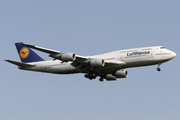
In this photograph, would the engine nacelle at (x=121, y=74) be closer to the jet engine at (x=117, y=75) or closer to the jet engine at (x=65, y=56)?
the jet engine at (x=117, y=75)

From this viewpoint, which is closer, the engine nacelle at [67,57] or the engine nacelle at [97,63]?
the engine nacelle at [67,57]

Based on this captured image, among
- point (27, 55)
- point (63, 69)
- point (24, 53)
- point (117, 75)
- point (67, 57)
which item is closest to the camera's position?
point (67, 57)

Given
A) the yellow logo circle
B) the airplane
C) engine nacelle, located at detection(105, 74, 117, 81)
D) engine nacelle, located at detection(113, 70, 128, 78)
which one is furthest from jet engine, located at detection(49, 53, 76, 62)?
the yellow logo circle

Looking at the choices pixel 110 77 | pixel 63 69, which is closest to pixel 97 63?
pixel 63 69

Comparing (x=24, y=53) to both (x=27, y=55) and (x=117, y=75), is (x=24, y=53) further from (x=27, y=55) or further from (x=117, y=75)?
(x=117, y=75)

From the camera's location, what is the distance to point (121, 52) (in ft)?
161

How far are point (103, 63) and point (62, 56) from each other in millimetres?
6679

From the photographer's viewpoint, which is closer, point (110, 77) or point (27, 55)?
point (110, 77)

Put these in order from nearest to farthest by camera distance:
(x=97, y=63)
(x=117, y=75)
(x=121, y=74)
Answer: (x=97, y=63)
(x=121, y=74)
(x=117, y=75)

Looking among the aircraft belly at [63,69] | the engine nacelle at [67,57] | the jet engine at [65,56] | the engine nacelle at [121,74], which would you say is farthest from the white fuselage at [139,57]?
the engine nacelle at [121,74]

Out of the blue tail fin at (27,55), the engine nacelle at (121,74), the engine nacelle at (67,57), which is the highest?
the blue tail fin at (27,55)

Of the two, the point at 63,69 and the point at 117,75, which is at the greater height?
the point at 63,69

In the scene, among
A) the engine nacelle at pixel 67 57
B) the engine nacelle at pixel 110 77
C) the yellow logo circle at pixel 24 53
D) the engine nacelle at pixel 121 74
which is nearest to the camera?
the engine nacelle at pixel 67 57

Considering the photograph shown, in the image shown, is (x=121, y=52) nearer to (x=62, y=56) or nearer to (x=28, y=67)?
(x=62, y=56)
